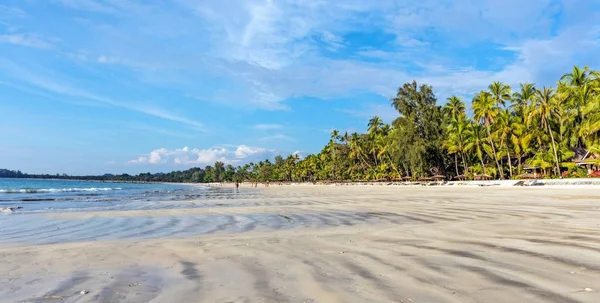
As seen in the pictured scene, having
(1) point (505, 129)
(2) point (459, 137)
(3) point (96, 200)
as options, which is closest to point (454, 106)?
(2) point (459, 137)

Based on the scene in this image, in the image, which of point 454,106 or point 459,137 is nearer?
point 459,137

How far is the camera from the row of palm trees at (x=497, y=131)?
5128cm

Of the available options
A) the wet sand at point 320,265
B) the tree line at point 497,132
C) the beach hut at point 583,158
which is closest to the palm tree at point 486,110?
the tree line at point 497,132

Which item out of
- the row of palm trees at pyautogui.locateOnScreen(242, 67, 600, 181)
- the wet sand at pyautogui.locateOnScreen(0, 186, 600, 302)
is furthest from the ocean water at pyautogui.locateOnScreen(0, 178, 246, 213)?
the row of palm trees at pyautogui.locateOnScreen(242, 67, 600, 181)

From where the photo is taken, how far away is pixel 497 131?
54.6 metres

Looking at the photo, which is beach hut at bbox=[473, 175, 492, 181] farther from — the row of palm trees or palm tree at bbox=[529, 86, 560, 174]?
palm tree at bbox=[529, 86, 560, 174]

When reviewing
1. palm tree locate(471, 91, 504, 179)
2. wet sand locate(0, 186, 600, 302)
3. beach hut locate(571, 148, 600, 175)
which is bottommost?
wet sand locate(0, 186, 600, 302)

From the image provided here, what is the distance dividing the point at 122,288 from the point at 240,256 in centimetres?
235

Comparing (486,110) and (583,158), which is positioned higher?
(486,110)

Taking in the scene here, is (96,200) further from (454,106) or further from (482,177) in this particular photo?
(454,106)

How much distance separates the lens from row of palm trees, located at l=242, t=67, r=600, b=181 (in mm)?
51281

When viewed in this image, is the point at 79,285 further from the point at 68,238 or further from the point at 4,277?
the point at 68,238

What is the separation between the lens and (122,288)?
16.1 ft

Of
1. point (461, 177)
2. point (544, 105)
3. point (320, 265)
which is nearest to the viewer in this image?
point (320, 265)
